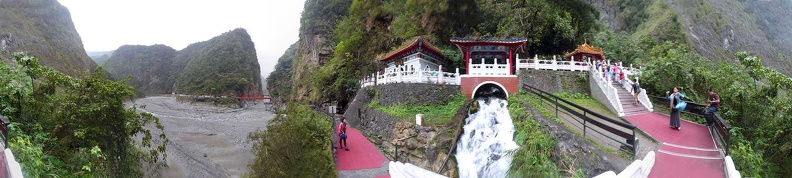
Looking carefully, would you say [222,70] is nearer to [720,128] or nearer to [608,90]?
[608,90]

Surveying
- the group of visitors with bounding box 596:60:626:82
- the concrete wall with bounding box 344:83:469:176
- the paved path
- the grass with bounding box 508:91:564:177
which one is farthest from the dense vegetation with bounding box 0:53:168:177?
the group of visitors with bounding box 596:60:626:82

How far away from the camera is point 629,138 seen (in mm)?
6059

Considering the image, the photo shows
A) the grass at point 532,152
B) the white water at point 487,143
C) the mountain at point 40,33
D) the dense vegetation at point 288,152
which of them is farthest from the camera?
the mountain at point 40,33

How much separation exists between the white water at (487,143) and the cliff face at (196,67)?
47.4 metres

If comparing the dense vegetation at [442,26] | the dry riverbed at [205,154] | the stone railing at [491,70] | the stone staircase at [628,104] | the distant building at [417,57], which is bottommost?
the dry riverbed at [205,154]

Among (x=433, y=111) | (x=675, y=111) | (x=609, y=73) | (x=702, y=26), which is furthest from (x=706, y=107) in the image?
(x=702, y=26)

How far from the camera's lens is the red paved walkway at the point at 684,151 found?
5.38 m

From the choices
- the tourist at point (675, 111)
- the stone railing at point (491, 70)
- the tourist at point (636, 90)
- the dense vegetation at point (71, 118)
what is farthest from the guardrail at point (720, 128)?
the dense vegetation at point (71, 118)

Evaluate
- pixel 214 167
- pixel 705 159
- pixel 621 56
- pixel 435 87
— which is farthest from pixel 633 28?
pixel 214 167

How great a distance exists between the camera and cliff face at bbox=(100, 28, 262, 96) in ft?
175

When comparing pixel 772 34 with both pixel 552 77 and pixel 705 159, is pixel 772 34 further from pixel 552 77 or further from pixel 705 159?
pixel 705 159

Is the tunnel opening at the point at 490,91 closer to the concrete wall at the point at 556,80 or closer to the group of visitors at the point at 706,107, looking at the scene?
the concrete wall at the point at 556,80

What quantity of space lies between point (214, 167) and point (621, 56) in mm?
21231

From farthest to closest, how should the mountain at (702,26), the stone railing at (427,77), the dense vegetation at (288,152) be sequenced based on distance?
the mountain at (702,26)
the stone railing at (427,77)
the dense vegetation at (288,152)
